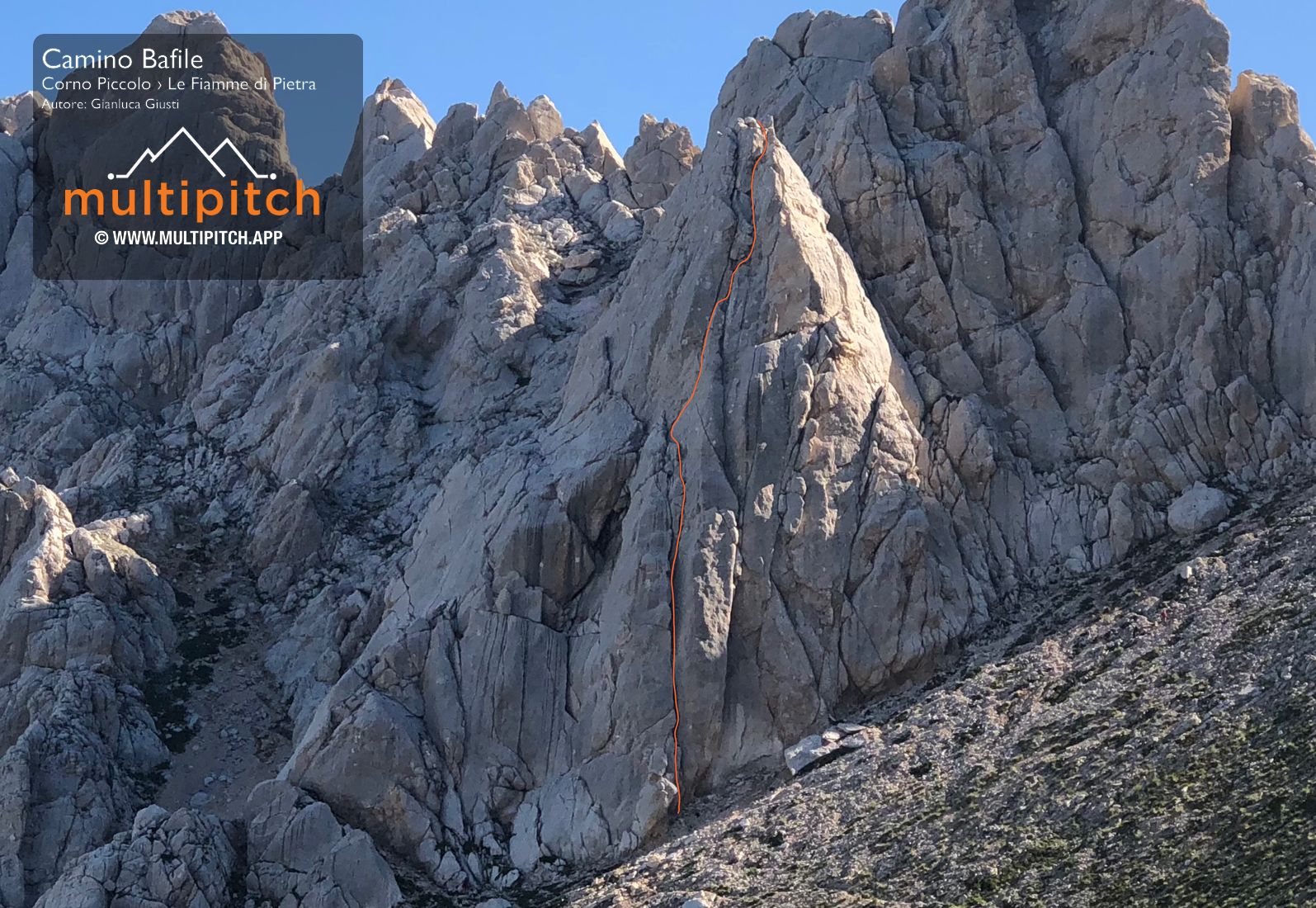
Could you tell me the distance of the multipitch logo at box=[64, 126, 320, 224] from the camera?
114m

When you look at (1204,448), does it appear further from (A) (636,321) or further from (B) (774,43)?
(B) (774,43)

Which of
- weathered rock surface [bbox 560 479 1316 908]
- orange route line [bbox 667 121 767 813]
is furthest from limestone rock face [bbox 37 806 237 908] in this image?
orange route line [bbox 667 121 767 813]

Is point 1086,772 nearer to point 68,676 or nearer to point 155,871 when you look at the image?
point 155,871

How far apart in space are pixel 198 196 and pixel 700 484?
63.1 meters

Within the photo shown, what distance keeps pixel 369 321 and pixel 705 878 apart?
2055 inches

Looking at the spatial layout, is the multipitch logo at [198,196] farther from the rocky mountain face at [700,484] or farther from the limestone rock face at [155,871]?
the limestone rock face at [155,871]

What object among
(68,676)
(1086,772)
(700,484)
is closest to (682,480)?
(700,484)

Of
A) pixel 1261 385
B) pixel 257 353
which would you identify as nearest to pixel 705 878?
pixel 1261 385

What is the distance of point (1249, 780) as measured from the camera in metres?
48.4

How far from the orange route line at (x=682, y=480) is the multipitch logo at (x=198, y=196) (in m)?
47.5

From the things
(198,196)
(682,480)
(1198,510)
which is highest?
(198,196)

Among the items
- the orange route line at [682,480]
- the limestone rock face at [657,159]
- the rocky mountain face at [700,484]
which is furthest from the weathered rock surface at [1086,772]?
the limestone rock face at [657,159]

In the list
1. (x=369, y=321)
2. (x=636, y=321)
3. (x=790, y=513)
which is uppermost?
(x=369, y=321)

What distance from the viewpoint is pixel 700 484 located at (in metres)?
68.7
